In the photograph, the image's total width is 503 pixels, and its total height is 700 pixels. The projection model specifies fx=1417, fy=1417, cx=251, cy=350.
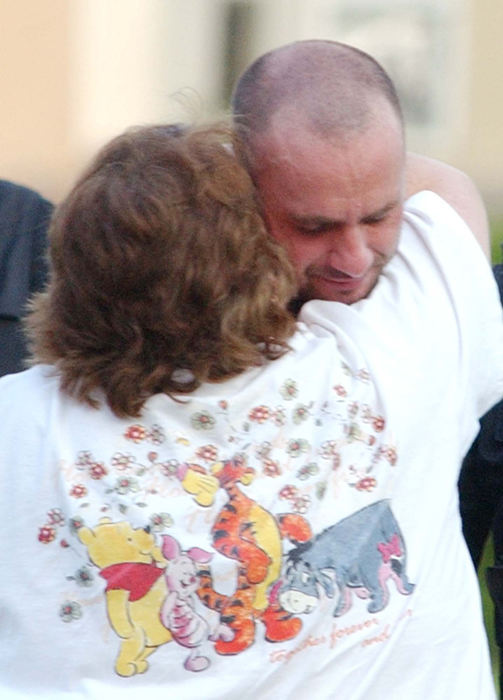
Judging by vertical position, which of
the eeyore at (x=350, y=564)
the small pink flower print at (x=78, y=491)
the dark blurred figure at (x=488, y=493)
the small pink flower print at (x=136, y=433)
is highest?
the small pink flower print at (x=136, y=433)

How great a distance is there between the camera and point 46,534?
169 centimetres

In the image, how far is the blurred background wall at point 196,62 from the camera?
10266 millimetres

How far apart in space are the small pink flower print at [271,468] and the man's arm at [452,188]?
0.53 metres

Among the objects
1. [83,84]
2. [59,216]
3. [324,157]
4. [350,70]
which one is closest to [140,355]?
[59,216]

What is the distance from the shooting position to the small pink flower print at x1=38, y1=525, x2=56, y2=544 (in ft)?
5.54

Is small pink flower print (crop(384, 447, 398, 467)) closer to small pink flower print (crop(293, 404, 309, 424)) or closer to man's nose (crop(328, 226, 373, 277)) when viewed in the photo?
small pink flower print (crop(293, 404, 309, 424))

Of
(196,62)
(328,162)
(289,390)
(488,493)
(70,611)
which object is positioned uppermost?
(328,162)

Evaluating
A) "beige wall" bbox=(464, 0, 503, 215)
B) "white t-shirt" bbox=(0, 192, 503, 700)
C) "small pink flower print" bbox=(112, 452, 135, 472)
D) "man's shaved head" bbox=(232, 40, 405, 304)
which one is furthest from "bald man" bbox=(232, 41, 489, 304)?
"beige wall" bbox=(464, 0, 503, 215)

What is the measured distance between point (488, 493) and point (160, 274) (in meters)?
1.03

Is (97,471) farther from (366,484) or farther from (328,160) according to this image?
(328,160)

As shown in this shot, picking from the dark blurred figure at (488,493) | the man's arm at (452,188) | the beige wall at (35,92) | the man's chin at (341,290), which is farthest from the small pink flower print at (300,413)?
the beige wall at (35,92)

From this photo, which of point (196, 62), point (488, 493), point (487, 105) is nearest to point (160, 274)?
point (488, 493)

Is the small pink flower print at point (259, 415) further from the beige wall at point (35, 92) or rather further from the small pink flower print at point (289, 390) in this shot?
the beige wall at point (35, 92)

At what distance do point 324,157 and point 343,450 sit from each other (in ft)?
1.23
